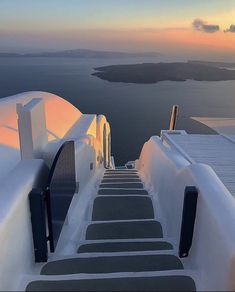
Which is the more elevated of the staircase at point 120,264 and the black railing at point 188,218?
the black railing at point 188,218

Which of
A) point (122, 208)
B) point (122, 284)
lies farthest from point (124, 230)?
point (122, 284)

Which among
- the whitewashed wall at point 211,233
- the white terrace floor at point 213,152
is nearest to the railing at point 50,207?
the whitewashed wall at point 211,233

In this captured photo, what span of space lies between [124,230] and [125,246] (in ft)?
2.17

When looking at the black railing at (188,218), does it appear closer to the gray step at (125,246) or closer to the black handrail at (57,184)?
the gray step at (125,246)

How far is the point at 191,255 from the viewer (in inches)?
132

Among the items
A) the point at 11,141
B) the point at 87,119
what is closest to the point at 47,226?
the point at 11,141

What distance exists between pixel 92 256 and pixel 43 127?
6.32 ft

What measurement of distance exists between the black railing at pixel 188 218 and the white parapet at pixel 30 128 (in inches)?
77.0

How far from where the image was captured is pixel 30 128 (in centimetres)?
398

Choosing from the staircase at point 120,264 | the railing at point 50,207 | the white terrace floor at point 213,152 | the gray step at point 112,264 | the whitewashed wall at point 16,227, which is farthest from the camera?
the white terrace floor at point 213,152

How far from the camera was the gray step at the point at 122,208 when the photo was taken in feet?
17.1

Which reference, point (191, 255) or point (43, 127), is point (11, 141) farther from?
point (191, 255)

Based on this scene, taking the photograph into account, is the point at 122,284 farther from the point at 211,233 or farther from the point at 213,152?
the point at 213,152

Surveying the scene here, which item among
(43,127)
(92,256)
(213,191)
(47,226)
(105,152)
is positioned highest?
(43,127)
